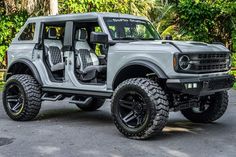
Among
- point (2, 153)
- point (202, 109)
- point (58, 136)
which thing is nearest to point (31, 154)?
point (2, 153)

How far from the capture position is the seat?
361 inches

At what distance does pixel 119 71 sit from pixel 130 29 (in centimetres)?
128

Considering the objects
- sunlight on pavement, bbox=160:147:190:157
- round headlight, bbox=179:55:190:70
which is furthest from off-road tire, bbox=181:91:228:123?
sunlight on pavement, bbox=160:147:190:157

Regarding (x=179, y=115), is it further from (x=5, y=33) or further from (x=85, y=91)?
(x=5, y=33)

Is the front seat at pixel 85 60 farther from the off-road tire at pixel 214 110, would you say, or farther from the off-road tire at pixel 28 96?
the off-road tire at pixel 214 110

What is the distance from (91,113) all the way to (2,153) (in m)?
4.14

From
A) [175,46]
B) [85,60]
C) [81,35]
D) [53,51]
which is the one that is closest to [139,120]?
[175,46]

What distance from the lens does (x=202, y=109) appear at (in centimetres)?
870

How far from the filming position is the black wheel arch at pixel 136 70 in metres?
7.16

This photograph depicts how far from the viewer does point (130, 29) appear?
28.4 feet

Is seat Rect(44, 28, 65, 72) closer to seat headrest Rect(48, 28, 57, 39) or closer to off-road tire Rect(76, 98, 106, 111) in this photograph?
seat headrest Rect(48, 28, 57, 39)

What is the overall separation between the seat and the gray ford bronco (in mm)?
20

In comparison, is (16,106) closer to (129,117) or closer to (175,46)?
(129,117)

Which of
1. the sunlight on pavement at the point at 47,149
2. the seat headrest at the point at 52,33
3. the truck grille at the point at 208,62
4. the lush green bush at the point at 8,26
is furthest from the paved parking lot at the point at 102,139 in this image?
the lush green bush at the point at 8,26
